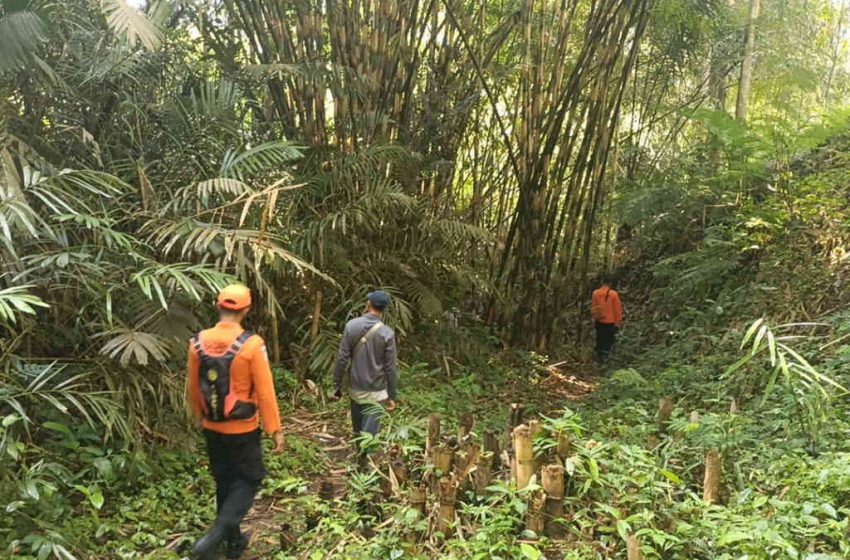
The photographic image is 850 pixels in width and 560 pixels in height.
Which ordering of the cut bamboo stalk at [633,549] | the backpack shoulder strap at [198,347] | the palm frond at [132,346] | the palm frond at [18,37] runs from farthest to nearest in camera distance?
the palm frond at [132,346], the palm frond at [18,37], the backpack shoulder strap at [198,347], the cut bamboo stalk at [633,549]

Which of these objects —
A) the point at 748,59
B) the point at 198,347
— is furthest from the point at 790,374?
the point at 748,59

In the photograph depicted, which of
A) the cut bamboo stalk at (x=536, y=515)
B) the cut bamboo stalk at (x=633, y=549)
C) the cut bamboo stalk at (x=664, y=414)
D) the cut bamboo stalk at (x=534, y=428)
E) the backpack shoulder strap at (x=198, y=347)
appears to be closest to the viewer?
the cut bamboo stalk at (x=633, y=549)

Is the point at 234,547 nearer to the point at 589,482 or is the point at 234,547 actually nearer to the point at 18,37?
the point at 589,482

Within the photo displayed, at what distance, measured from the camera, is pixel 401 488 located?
270cm

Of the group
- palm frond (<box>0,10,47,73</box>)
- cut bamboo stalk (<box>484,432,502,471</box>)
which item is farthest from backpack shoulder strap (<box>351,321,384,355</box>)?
palm frond (<box>0,10,47,73</box>)

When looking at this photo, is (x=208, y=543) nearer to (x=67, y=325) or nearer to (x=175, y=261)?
(x=67, y=325)

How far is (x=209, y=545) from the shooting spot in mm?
2389

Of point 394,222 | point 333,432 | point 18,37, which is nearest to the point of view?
point 18,37

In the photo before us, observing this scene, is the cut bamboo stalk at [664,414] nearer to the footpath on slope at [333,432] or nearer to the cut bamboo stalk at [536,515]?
the cut bamboo stalk at [536,515]

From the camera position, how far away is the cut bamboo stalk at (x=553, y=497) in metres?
2.31

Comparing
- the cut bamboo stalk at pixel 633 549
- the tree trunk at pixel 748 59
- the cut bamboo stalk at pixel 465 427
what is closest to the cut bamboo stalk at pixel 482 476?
the cut bamboo stalk at pixel 465 427

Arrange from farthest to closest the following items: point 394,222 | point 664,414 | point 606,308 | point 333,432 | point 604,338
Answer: point 604,338
point 606,308
point 394,222
point 333,432
point 664,414

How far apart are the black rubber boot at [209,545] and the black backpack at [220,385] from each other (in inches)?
16.3

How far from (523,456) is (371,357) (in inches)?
42.8
